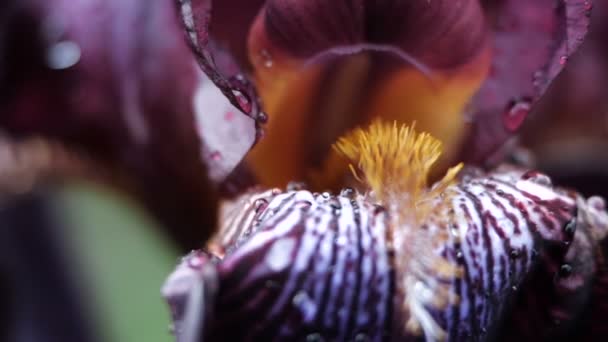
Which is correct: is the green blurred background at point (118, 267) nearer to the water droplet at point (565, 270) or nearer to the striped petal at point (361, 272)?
the striped petal at point (361, 272)

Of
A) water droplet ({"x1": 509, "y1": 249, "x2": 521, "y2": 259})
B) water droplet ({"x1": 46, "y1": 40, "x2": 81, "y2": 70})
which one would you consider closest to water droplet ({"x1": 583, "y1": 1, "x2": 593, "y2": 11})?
water droplet ({"x1": 509, "y1": 249, "x2": 521, "y2": 259})

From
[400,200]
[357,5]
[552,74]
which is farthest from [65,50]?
[552,74]

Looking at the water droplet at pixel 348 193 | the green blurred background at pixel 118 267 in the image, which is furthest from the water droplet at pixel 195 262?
the green blurred background at pixel 118 267

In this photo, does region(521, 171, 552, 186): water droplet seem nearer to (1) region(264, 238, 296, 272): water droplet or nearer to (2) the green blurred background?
(1) region(264, 238, 296, 272): water droplet

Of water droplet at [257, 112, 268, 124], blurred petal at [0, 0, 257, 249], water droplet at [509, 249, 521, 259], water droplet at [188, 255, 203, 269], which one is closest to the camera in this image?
water droplet at [188, 255, 203, 269]

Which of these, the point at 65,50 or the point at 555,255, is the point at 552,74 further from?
the point at 65,50

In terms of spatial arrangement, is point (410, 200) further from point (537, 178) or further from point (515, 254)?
point (537, 178)
